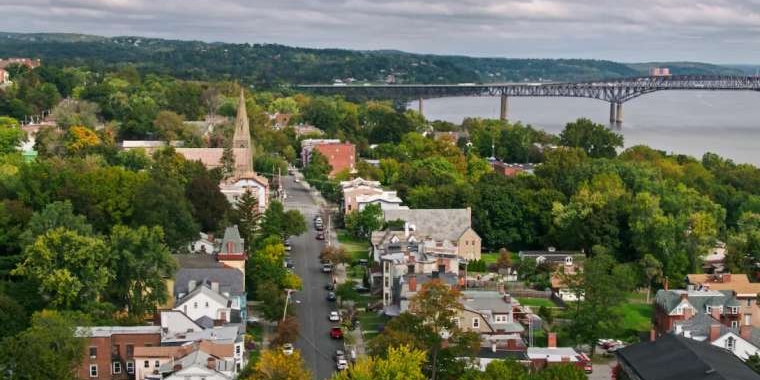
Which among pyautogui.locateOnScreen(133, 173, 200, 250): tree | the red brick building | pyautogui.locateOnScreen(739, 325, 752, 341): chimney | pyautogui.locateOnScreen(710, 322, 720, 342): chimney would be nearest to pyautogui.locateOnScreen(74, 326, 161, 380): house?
pyautogui.locateOnScreen(133, 173, 200, 250): tree

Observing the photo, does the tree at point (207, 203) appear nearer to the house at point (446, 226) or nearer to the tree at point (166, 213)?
the tree at point (166, 213)

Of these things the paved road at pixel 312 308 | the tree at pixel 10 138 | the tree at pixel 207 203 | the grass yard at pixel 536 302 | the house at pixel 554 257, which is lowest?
the grass yard at pixel 536 302

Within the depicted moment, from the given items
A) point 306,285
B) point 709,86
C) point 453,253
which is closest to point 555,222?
point 453,253

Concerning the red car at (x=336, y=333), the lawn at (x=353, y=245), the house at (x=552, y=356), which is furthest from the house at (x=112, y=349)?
the lawn at (x=353, y=245)

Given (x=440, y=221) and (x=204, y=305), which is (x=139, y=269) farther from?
(x=440, y=221)

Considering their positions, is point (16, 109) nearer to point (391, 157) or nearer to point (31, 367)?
point (391, 157)
